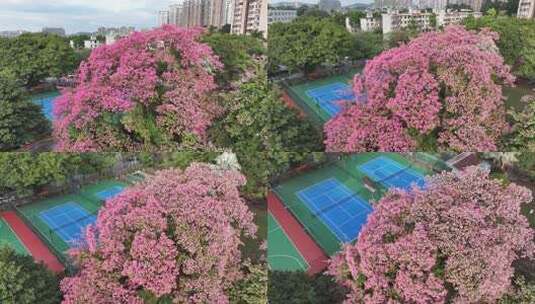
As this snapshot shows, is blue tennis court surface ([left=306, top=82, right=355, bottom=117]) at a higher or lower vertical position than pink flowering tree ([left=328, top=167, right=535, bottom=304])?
higher

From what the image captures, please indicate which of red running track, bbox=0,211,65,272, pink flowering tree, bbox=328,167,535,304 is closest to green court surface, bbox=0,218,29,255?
red running track, bbox=0,211,65,272

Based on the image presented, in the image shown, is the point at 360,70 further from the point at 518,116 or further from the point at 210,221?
the point at 210,221

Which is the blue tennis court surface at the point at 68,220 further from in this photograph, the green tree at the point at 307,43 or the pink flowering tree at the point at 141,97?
the green tree at the point at 307,43

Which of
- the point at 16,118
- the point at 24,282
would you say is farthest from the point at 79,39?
the point at 24,282

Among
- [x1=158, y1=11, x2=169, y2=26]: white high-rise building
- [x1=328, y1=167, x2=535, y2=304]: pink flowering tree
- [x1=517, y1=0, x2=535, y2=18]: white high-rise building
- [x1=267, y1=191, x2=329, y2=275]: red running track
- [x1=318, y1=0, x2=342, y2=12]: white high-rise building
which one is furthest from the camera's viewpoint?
[x1=318, y1=0, x2=342, y2=12]: white high-rise building

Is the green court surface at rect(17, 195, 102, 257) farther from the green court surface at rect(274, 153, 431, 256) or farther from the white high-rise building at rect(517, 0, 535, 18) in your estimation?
the white high-rise building at rect(517, 0, 535, 18)

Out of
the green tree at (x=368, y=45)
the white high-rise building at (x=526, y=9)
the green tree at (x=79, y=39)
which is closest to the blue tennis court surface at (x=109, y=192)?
the green tree at (x=79, y=39)
